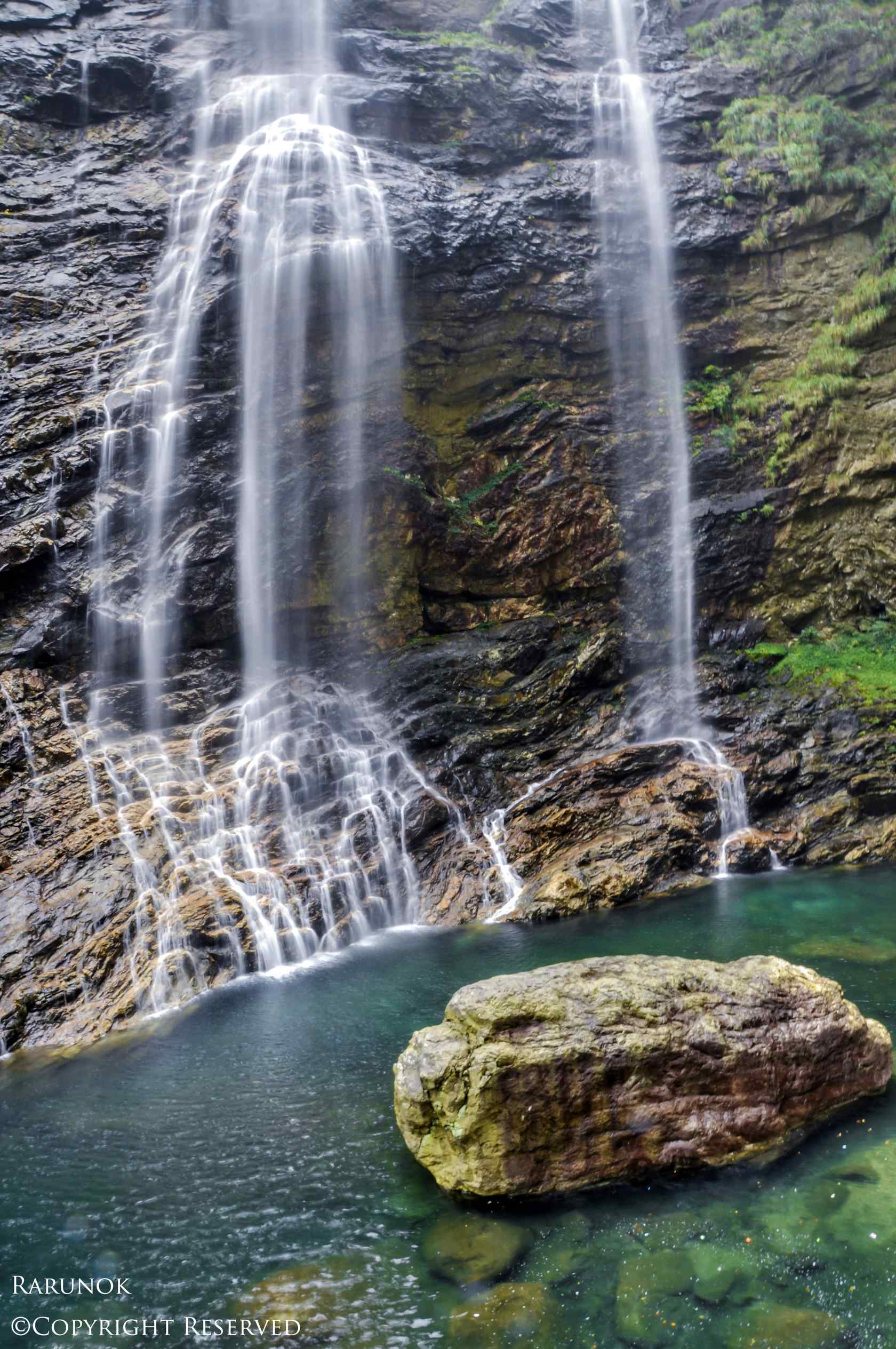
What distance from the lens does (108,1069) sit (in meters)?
8.11

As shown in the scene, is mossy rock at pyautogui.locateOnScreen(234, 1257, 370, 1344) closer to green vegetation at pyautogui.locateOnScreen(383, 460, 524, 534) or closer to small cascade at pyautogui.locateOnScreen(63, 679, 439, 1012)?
small cascade at pyautogui.locateOnScreen(63, 679, 439, 1012)

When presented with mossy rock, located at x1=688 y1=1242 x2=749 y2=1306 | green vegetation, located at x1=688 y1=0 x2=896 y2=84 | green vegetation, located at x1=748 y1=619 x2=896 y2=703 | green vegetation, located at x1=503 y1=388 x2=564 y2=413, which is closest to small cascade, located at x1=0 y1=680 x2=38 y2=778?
mossy rock, located at x1=688 y1=1242 x2=749 y2=1306

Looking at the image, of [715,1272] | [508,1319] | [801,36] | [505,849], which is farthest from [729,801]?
[801,36]

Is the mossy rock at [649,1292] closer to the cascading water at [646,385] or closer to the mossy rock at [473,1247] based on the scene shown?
the mossy rock at [473,1247]

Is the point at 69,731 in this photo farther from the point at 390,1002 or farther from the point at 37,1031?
the point at 390,1002

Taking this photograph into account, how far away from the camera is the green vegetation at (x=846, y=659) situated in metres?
15.5

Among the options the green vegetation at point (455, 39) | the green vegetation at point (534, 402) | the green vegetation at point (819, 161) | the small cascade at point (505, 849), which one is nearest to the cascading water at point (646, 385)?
the green vegetation at point (534, 402)

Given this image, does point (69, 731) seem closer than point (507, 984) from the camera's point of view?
No

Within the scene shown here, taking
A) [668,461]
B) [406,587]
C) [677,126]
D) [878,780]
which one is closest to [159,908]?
[406,587]

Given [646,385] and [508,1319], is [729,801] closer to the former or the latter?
[646,385]

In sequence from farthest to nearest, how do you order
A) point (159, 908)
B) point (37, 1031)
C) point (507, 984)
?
point (159, 908) → point (37, 1031) → point (507, 984)

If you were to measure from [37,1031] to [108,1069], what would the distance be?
148 centimetres

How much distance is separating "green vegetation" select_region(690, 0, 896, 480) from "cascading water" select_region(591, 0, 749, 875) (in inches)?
65.7

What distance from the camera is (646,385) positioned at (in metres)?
19.0
